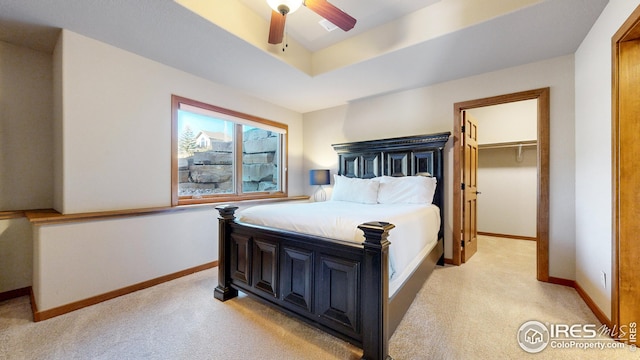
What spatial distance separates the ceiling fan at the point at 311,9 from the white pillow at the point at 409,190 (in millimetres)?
1964

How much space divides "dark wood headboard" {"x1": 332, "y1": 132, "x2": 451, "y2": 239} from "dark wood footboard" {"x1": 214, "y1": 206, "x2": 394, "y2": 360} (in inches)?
86.5

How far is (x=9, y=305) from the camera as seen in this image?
2178mm

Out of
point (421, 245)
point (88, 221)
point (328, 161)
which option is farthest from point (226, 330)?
point (328, 161)

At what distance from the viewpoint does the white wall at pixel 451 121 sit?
102 inches

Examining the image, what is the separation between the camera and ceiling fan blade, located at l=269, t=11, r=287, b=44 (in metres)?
1.87

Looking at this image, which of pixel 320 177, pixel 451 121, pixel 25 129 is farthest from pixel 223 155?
pixel 451 121

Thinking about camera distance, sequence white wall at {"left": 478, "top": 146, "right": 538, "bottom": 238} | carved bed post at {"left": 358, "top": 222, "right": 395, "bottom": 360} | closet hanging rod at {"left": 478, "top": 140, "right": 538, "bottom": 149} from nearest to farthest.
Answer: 1. carved bed post at {"left": 358, "top": 222, "right": 395, "bottom": 360}
2. closet hanging rod at {"left": 478, "top": 140, "right": 538, "bottom": 149}
3. white wall at {"left": 478, "top": 146, "right": 538, "bottom": 238}

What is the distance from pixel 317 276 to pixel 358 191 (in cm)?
178

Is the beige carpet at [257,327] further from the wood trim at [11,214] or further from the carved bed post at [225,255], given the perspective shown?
the wood trim at [11,214]

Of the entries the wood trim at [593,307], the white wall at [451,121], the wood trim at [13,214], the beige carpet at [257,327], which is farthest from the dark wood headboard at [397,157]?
the wood trim at [13,214]

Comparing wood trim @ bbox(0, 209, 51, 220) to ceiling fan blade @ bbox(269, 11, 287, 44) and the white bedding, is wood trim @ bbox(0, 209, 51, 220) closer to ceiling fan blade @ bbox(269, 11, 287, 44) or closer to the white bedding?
the white bedding

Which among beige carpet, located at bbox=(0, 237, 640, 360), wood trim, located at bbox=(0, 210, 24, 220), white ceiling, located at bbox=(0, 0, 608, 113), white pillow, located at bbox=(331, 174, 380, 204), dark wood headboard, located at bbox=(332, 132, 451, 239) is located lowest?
beige carpet, located at bbox=(0, 237, 640, 360)

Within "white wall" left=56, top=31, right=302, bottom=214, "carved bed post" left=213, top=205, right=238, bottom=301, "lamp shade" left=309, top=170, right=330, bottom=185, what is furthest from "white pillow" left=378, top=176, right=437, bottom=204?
"white wall" left=56, top=31, right=302, bottom=214

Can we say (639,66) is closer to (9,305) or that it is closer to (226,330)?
(226,330)
